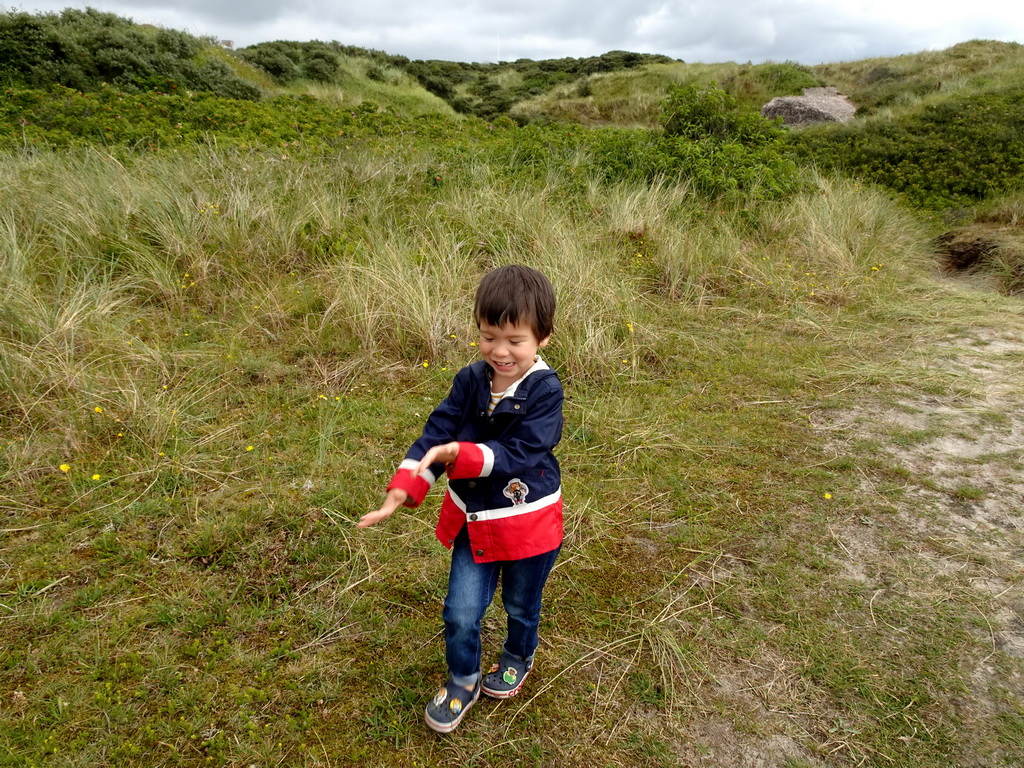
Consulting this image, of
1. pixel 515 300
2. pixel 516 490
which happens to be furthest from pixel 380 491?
pixel 515 300

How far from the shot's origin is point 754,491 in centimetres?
343

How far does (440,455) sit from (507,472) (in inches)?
7.8

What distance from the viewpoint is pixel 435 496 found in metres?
3.33

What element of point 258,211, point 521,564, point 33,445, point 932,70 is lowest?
point 33,445

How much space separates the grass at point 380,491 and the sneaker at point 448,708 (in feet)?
0.24

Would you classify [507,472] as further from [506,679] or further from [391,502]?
[506,679]

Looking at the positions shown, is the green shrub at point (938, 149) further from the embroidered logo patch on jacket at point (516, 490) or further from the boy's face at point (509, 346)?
the embroidered logo patch on jacket at point (516, 490)

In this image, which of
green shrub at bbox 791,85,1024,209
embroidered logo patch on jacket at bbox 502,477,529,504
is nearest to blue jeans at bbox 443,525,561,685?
embroidered logo patch on jacket at bbox 502,477,529,504

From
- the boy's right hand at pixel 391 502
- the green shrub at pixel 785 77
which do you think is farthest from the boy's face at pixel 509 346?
the green shrub at pixel 785 77

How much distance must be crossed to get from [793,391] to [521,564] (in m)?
3.26

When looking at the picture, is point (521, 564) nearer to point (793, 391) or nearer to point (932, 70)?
point (793, 391)

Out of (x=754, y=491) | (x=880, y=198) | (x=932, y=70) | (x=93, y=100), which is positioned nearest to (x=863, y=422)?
(x=754, y=491)

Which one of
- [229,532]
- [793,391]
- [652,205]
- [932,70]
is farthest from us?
[932,70]

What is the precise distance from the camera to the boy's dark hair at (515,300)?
177 centimetres
